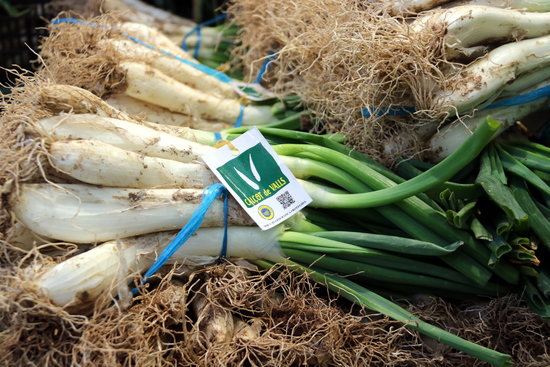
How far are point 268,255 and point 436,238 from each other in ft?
1.59

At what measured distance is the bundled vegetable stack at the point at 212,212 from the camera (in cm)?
131

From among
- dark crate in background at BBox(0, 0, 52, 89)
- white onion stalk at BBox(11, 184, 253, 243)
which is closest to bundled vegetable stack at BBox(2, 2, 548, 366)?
white onion stalk at BBox(11, 184, 253, 243)

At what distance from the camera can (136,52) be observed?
6.33 feet

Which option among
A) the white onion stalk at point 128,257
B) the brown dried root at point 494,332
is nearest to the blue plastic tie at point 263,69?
the white onion stalk at point 128,257

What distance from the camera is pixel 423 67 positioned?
4.93ft

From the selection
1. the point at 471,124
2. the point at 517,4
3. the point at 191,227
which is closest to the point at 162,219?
the point at 191,227

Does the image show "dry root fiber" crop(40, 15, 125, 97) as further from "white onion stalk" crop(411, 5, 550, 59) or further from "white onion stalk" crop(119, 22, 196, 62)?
"white onion stalk" crop(411, 5, 550, 59)

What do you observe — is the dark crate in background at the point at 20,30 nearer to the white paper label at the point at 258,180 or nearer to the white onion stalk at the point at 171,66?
the white onion stalk at the point at 171,66

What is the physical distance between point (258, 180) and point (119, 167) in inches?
15.6

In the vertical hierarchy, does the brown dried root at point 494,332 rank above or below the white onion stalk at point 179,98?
below

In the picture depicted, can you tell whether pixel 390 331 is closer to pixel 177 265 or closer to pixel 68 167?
pixel 177 265

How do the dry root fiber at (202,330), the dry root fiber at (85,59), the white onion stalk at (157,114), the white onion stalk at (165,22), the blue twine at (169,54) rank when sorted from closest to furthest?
the dry root fiber at (202,330) < the dry root fiber at (85,59) < the white onion stalk at (157,114) < the blue twine at (169,54) < the white onion stalk at (165,22)

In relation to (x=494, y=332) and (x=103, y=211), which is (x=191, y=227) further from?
(x=494, y=332)

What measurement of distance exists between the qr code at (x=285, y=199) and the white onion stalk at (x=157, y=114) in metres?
0.61
